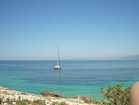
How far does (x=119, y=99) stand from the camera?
14.6m

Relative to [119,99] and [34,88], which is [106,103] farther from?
[34,88]

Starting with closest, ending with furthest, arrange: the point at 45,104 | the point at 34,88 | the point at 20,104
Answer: the point at 20,104, the point at 45,104, the point at 34,88

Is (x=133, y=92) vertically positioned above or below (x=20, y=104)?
above

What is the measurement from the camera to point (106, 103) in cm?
1537

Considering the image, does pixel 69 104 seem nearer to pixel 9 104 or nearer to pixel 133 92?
pixel 9 104

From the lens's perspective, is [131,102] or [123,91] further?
[123,91]

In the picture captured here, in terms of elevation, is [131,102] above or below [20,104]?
above

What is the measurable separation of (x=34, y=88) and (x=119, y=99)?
179 ft

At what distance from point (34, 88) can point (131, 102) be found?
6761cm

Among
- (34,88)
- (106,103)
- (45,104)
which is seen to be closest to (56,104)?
(45,104)

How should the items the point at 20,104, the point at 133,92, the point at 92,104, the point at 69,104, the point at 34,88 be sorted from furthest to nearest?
the point at 34,88 → the point at 92,104 → the point at 69,104 → the point at 20,104 → the point at 133,92

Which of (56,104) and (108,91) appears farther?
(56,104)

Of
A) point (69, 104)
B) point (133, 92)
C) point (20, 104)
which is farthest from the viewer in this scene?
point (69, 104)

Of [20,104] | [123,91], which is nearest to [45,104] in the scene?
[20,104]
